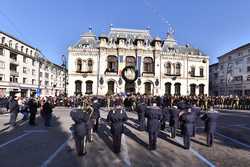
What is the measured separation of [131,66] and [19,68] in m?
31.8

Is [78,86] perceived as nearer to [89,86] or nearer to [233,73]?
[89,86]

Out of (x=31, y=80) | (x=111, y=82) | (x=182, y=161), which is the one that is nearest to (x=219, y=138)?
(x=182, y=161)

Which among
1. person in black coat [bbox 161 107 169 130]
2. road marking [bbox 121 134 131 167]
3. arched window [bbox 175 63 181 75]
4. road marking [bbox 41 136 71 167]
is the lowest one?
road marking [bbox 121 134 131 167]

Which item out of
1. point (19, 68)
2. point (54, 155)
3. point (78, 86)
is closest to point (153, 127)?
point (54, 155)

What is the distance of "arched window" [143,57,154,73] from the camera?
5131 cm

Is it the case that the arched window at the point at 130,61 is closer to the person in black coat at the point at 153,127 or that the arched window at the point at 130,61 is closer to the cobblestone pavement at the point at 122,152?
the cobblestone pavement at the point at 122,152

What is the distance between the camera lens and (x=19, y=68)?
65.2 meters

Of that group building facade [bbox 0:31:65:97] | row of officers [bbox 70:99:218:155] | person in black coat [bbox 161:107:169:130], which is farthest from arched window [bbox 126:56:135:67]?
row of officers [bbox 70:99:218:155]

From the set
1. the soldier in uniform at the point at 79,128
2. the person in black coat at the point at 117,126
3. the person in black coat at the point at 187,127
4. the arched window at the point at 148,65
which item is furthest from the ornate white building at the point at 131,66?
the soldier in uniform at the point at 79,128

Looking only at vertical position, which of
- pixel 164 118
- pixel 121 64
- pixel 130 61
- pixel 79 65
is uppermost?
pixel 130 61

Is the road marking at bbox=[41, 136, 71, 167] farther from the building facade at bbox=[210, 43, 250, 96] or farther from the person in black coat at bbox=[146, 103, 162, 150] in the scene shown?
the building facade at bbox=[210, 43, 250, 96]

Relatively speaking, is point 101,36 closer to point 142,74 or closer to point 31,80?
point 142,74

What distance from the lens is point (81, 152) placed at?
876cm

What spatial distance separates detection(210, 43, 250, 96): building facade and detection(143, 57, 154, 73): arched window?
22178mm
